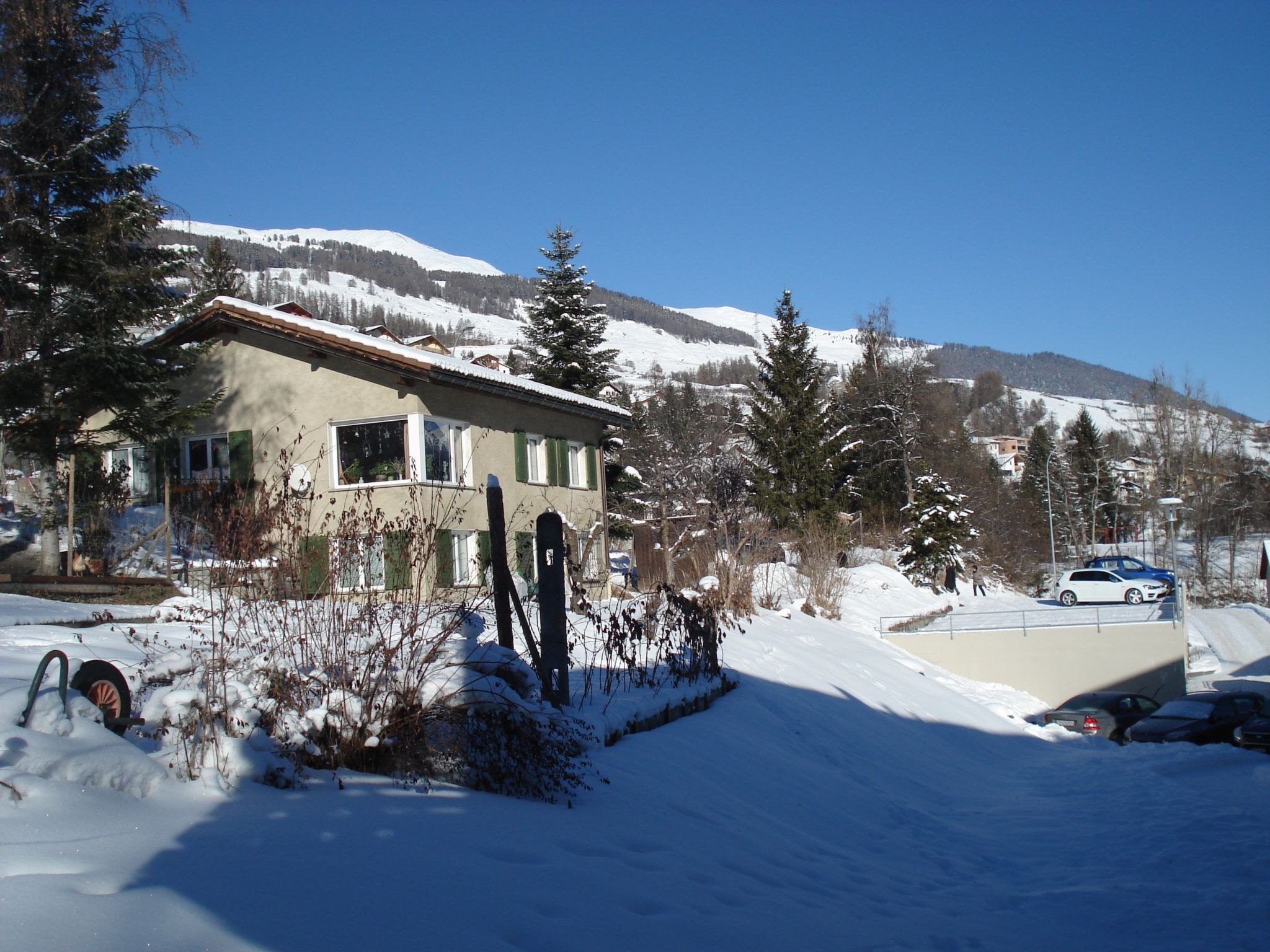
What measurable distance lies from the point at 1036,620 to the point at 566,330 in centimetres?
1930

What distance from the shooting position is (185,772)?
4262 mm

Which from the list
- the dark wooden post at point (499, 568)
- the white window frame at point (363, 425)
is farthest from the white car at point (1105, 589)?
the dark wooden post at point (499, 568)

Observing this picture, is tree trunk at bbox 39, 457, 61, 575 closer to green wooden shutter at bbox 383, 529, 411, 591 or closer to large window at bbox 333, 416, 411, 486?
large window at bbox 333, 416, 411, 486

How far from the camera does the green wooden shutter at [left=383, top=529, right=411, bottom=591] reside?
607cm

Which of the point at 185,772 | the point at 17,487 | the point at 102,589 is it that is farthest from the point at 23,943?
the point at 17,487

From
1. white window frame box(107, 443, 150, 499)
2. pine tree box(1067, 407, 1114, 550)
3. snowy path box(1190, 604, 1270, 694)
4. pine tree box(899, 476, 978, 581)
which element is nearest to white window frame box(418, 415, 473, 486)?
white window frame box(107, 443, 150, 499)

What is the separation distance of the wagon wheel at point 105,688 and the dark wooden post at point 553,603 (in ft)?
9.28

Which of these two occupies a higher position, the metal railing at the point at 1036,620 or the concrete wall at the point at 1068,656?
the metal railing at the point at 1036,620

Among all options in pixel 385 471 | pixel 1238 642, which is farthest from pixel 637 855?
pixel 1238 642

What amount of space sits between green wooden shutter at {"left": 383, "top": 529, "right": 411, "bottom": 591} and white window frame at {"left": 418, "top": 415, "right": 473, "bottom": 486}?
14825mm

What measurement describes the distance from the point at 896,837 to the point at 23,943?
6.37 metres

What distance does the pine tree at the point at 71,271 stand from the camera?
14.9 metres

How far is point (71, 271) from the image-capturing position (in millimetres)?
16797

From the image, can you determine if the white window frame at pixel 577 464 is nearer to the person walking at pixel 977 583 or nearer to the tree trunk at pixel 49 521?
the tree trunk at pixel 49 521
